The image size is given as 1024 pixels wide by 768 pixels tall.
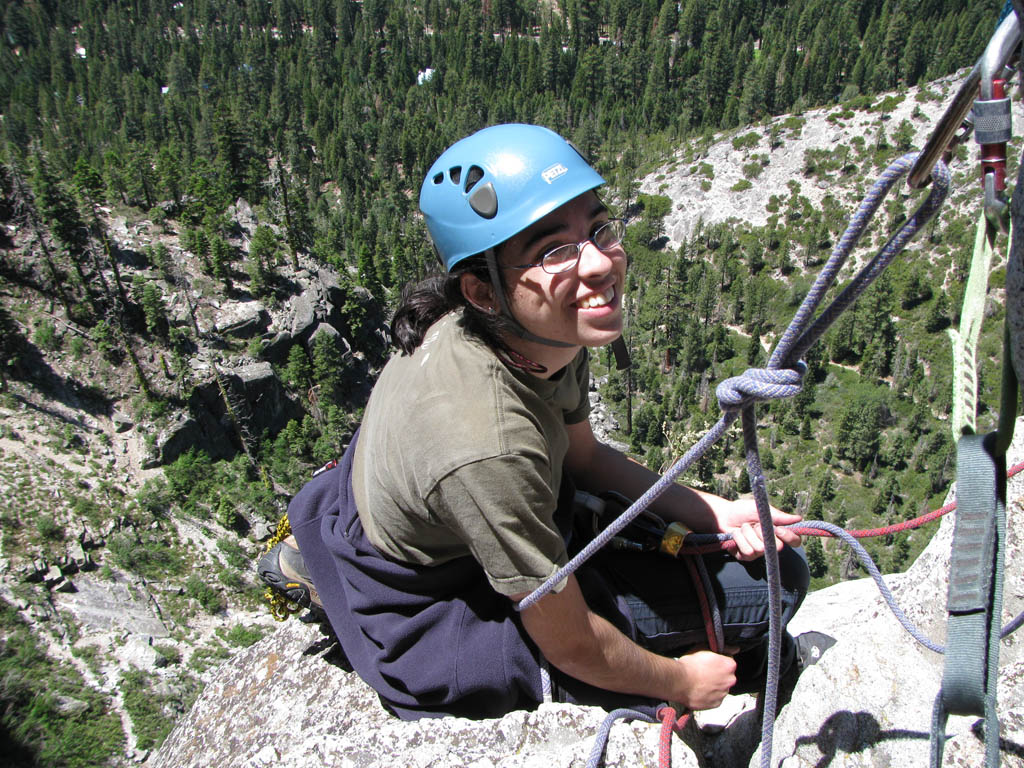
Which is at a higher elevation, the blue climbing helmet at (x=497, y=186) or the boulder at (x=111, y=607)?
the blue climbing helmet at (x=497, y=186)

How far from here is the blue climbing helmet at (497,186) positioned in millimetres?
2529

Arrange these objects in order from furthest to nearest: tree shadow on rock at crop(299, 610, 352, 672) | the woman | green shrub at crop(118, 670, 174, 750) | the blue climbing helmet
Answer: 1. green shrub at crop(118, 670, 174, 750)
2. tree shadow on rock at crop(299, 610, 352, 672)
3. the blue climbing helmet
4. the woman

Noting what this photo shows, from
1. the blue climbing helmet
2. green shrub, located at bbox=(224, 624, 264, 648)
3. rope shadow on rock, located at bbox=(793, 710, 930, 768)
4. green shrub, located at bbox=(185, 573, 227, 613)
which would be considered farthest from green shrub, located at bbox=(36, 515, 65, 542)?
rope shadow on rock, located at bbox=(793, 710, 930, 768)

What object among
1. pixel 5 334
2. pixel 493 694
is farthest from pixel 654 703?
pixel 5 334

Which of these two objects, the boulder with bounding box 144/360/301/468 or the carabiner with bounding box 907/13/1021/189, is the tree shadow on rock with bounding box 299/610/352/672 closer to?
the carabiner with bounding box 907/13/1021/189

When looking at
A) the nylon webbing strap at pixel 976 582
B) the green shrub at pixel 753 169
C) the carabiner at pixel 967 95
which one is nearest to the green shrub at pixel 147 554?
the nylon webbing strap at pixel 976 582

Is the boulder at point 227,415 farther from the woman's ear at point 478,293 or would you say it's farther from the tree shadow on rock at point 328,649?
the woman's ear at point 478,293

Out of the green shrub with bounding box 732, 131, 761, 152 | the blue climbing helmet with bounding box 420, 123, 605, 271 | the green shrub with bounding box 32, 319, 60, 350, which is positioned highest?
the blue climbing helmet with bounding box 420, 123, 605, 271

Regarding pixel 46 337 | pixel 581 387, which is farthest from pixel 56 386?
pixel 581 387

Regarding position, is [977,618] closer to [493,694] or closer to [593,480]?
[493,694]

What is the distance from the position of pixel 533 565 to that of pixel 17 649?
124 feet

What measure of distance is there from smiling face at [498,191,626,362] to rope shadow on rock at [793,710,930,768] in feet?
5.86

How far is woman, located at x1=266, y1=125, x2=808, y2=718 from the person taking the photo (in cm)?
232

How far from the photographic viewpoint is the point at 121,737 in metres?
27.5
